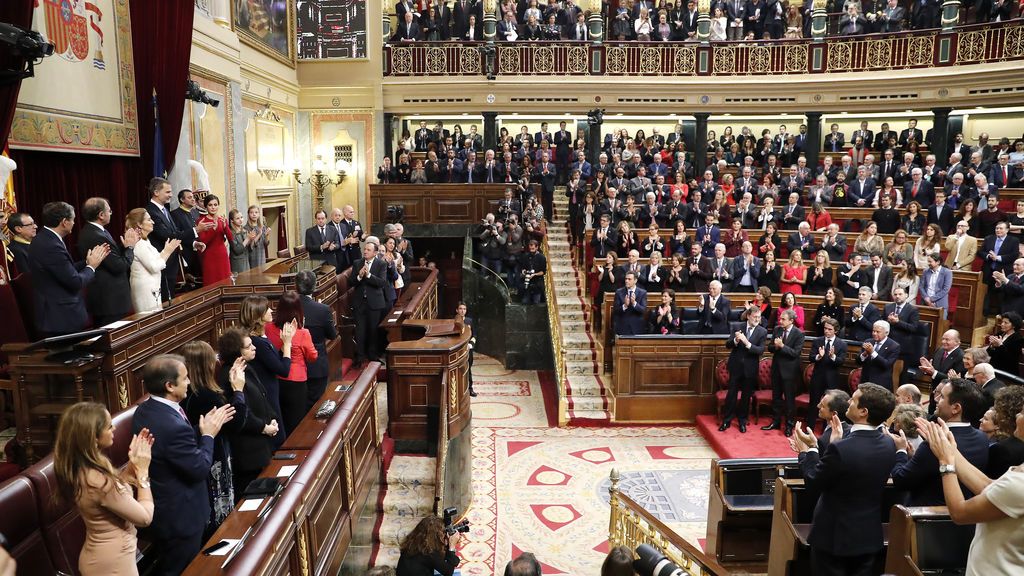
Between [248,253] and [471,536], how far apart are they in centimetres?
411

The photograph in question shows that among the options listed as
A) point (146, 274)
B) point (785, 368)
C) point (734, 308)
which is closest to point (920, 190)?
point (734, 308)

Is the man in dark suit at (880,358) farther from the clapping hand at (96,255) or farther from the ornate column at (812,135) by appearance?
the ornate column at (812,135)

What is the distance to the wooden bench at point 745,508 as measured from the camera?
4848 millimetres

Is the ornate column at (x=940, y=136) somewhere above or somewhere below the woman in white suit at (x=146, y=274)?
above

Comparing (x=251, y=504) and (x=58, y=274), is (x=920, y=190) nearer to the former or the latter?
(x=251, y=504)

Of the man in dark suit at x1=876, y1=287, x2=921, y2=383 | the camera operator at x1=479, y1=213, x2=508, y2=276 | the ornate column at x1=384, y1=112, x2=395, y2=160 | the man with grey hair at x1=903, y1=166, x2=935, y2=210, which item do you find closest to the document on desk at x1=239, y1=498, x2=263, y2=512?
the man in dark suit at x1=876, y1=287, x2=921, y2=383

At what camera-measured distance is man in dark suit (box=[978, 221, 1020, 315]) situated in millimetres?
8492

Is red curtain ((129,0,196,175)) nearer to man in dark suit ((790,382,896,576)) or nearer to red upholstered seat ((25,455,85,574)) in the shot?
red upholstered seat ((25,455,85,574))

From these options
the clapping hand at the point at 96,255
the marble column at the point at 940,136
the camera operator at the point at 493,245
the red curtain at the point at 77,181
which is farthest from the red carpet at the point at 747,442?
the marble column at the point at 940,136

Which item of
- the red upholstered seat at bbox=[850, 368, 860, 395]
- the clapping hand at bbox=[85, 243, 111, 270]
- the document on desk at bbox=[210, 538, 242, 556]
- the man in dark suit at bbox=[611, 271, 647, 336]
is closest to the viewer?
the document on desk at bbox=[210, 538, 242, 556]

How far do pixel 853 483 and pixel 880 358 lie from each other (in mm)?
4075

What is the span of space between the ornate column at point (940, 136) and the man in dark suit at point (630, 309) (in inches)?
365

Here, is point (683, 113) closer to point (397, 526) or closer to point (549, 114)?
point (549, 114)

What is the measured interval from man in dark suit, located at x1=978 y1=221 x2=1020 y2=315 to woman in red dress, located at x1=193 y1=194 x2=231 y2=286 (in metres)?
8.83
